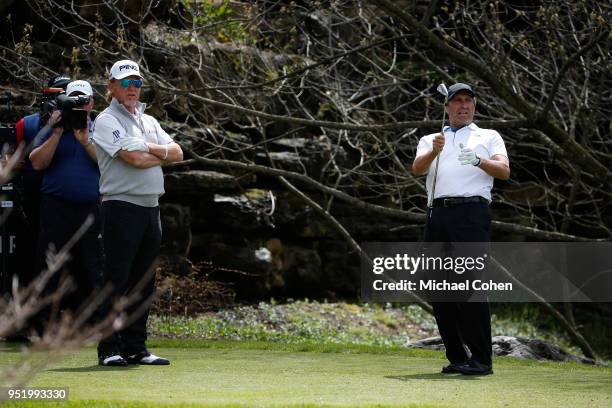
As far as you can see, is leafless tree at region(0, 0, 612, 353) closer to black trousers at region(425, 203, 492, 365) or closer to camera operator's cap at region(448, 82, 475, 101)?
camera operator's cap at region(448, 82, 475, 101)

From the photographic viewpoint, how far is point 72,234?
760cm

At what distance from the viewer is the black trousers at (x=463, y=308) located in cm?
623

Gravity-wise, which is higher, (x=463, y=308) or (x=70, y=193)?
(x=70, y=193)

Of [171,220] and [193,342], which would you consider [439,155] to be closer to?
[193,342]

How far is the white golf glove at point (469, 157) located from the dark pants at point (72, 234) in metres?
2.89

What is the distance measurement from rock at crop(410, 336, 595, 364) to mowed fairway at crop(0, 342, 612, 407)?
1.08 meters

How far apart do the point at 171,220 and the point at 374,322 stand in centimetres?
314

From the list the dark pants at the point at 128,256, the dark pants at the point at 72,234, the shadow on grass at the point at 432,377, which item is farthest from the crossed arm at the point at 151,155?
the shadow on grass at the point at 432,377

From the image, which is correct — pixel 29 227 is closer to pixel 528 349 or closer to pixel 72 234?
pixel 72 234

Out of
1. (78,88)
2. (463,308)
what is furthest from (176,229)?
(463,308)

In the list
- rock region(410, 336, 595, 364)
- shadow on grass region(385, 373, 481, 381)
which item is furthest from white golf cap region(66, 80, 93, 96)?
rock region(410, 336, 595, 364)

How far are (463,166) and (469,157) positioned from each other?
6.3 inches

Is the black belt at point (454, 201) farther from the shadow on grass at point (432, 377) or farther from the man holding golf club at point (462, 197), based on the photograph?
the shadow on grass at point (432, 377)

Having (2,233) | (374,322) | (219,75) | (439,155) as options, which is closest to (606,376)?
(439,155)
